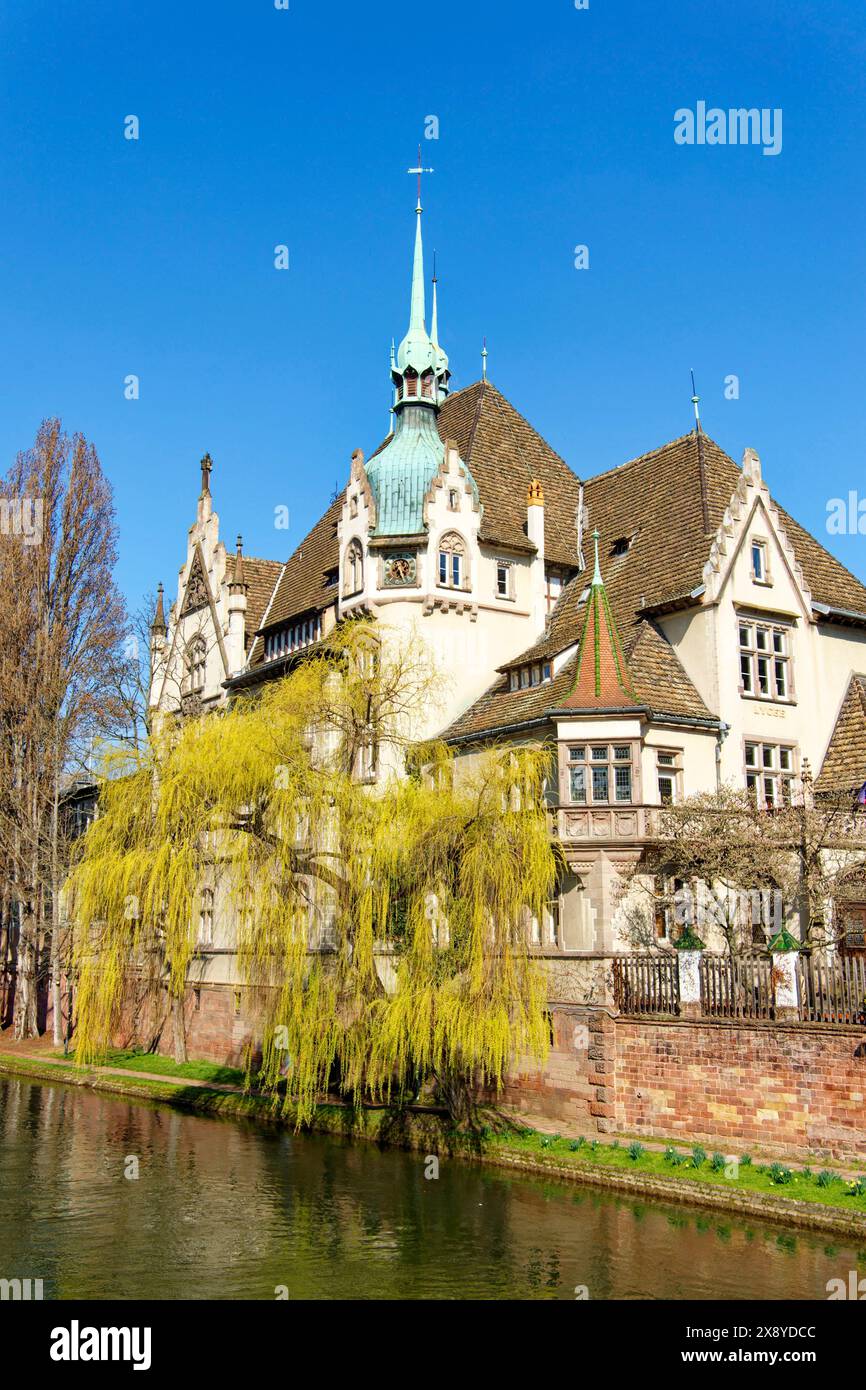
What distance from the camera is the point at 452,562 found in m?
40.2

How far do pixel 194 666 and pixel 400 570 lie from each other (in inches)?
649

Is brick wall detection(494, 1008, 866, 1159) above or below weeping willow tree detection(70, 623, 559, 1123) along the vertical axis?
below

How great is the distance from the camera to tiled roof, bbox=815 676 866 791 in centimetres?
3572

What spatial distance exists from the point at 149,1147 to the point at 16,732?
2352 cm

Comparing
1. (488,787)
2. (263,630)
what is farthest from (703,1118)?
(263,630)

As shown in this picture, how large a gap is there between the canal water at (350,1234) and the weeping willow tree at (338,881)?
2811mm

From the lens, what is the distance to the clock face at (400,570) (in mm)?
39688

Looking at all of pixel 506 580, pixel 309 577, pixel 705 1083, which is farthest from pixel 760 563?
pixel 309 577

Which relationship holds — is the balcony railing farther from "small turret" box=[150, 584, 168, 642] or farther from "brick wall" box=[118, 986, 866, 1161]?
"small turret" box=[150, 584, 168, 642]

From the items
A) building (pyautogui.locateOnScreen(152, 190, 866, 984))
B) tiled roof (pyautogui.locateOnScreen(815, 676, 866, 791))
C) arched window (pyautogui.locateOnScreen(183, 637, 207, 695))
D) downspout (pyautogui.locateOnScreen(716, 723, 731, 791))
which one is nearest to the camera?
building (pyautogui.locateOnScreen(152, 190, 866, 984))

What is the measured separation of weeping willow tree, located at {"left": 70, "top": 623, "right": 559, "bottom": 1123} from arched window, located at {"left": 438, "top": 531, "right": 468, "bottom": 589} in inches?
220

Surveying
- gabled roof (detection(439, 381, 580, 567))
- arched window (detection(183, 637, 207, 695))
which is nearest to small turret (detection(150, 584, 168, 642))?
arched window (detection(183, 637, 207, 695))

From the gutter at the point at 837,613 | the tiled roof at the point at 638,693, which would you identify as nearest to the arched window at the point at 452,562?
the tiled roof at the point at 638,693
